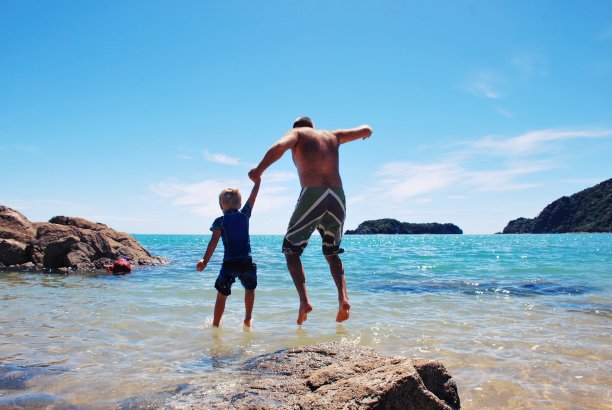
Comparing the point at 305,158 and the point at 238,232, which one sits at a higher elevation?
the point at 305,158

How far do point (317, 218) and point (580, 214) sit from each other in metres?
149

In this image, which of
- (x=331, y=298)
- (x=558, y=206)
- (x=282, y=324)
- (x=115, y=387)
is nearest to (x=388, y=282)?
(x=331, y=298)

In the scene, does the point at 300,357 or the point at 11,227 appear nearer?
the point at 300,357

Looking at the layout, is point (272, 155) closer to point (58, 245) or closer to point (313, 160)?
point (313, 160)

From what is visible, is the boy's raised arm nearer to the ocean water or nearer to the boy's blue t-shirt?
the boy's blue t-shirt

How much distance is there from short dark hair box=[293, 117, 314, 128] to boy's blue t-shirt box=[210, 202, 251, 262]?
1370 millimetres

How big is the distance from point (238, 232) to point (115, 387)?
255 cm

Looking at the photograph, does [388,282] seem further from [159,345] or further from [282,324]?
[159,345]

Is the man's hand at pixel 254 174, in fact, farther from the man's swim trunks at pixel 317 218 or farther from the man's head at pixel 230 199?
the man's head at pixel 230 199

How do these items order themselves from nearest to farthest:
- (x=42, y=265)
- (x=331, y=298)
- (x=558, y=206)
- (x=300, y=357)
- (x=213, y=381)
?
(x=213, y=381), (x=300, y=357), (x=331, y=298), (x=42, y=265), (x=558, y=206)

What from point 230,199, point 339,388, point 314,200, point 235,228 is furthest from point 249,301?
point 339,388

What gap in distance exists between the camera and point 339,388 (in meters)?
2.87

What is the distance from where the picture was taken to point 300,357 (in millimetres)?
3957

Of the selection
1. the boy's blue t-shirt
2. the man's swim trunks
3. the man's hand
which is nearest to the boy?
the boy's blue t-shirt
